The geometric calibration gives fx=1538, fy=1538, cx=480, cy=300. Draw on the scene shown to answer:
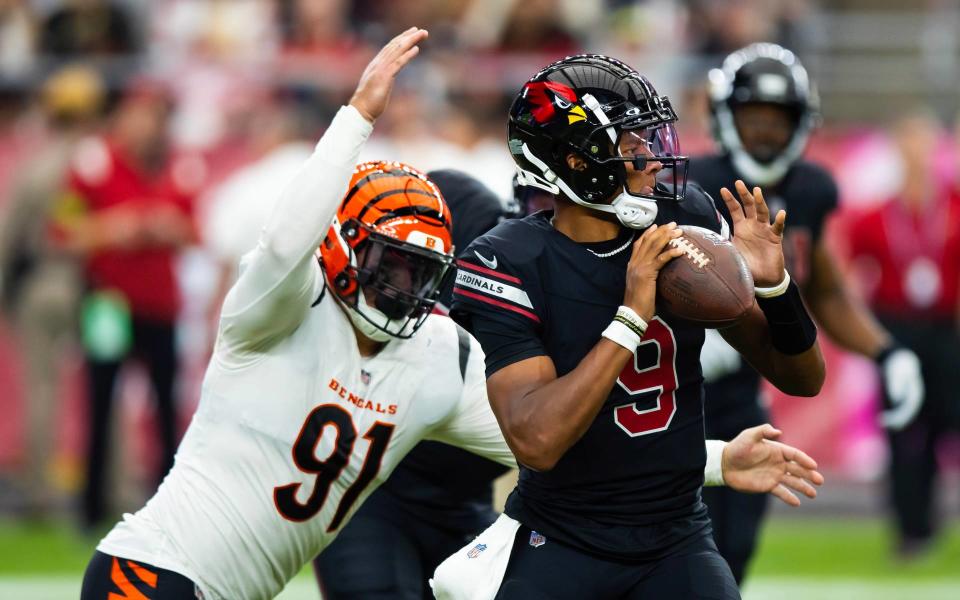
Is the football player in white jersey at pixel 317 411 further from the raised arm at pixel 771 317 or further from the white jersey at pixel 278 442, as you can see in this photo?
the raised arm at pixel 771 317

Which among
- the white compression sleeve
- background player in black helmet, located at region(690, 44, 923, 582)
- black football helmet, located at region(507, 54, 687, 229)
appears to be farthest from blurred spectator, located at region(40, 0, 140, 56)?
black football helmet, located at region(507, 54, 687, 229)

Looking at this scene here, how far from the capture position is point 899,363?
4.90 meters

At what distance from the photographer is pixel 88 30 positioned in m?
10.1

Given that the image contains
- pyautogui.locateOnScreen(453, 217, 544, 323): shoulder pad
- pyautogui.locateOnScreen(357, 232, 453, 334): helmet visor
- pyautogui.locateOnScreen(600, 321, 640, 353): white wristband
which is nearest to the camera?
pyautogui.locateOnScreen(600, 321, 640, 353): white wristband

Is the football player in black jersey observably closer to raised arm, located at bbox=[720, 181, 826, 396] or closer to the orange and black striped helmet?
raised arm, located at bbox=[720, 181, 826, 396]

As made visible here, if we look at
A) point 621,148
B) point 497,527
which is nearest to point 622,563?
point 497,527

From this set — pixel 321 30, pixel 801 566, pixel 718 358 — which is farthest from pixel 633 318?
pixel 321 30

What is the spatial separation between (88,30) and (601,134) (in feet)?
24.4

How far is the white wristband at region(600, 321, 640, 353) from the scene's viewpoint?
10.3 ft

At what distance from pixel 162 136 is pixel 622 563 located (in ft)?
18.9

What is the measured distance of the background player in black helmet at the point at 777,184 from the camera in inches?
196

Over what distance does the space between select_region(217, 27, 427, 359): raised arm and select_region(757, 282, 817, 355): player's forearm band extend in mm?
991

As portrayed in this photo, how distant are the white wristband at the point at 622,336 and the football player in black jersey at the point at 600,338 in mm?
114

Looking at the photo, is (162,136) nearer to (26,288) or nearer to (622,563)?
(26,288)
